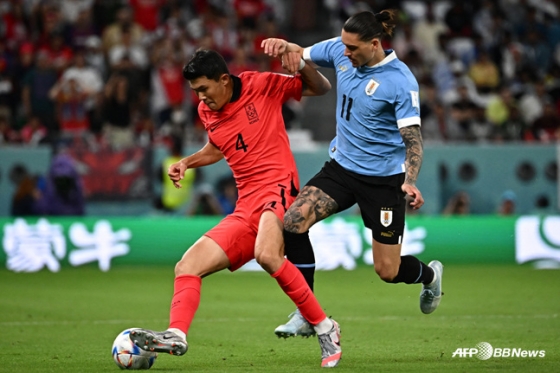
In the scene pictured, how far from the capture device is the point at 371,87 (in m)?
7.63

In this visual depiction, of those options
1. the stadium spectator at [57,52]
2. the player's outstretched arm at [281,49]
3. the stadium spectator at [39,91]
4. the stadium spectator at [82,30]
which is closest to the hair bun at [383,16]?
the player's outstretched arm at [281,49]

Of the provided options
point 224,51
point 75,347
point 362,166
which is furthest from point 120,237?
point 362,166

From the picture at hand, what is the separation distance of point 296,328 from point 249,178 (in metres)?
1.14

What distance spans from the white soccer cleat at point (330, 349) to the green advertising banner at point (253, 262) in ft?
25.5

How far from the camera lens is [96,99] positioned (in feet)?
58.1

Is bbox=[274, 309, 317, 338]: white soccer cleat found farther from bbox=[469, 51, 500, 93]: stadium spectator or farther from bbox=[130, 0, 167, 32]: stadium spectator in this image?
bbox=[469, 51, 500, 93]: stadium spectator

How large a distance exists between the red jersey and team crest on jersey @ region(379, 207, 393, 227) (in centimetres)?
70

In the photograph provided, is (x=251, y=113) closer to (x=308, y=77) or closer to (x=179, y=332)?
(x=308, y=77)

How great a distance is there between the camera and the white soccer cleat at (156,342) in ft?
21.7

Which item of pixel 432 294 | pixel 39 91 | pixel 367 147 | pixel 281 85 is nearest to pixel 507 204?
pixel 39 91

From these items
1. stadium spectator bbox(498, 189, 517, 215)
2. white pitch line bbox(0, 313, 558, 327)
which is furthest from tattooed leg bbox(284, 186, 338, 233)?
stadium spectator bbox(498, 189, 517, 215)

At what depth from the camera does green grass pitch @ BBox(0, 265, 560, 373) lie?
745 cm

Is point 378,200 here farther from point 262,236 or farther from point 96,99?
point 96,99

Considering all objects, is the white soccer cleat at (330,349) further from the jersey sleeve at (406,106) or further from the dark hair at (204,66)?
the dark hair at (204,66)
